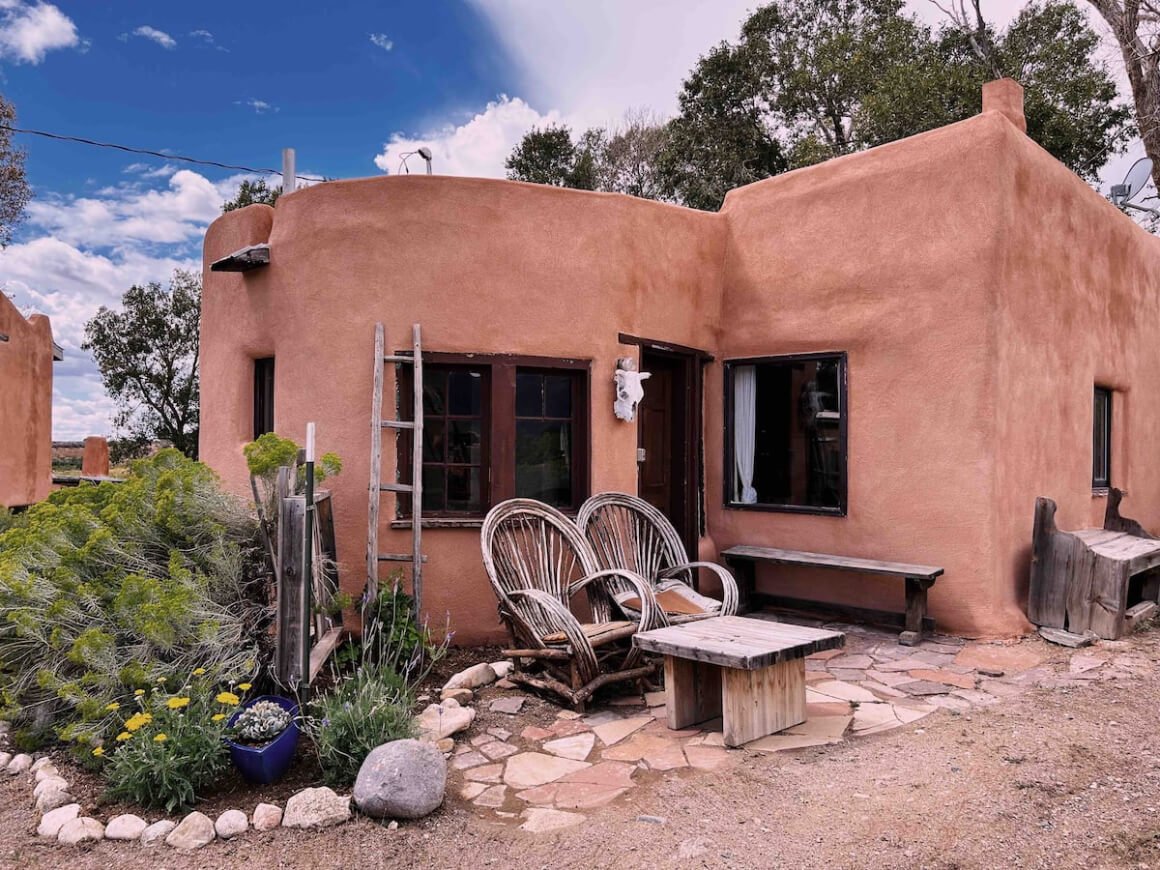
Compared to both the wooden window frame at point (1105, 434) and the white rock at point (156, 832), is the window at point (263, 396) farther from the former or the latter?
the wooden window frame at point (1105, 434)

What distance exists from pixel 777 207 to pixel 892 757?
16.0 ft

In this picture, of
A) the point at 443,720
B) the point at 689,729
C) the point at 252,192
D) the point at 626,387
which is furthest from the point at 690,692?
the point at 252,192

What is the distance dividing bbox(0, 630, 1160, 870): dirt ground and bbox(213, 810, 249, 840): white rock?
0.07 meters

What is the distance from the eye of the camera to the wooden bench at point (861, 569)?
5.96m

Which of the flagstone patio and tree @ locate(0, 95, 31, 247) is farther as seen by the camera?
tree @ locate(0, 95, 31, 247)

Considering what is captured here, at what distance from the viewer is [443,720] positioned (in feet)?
14.2

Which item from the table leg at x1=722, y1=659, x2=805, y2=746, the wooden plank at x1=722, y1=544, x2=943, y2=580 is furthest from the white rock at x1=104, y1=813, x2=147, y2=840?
the wooden plank at x1=722, y1=544, x2=943, y2=580

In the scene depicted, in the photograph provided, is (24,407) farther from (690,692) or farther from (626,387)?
(690,692)

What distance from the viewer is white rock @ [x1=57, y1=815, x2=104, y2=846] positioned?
329 centimetres

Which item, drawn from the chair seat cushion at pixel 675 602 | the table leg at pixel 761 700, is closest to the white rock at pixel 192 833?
the table leg at pixel 761 700

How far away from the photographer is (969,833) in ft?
10.3

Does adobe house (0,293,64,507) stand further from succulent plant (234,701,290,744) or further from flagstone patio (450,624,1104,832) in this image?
flagstone patio (450,624,1104,832)

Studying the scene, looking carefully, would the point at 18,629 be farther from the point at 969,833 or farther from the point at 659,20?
the point at 659,20

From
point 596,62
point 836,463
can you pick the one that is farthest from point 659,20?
point 836,463
